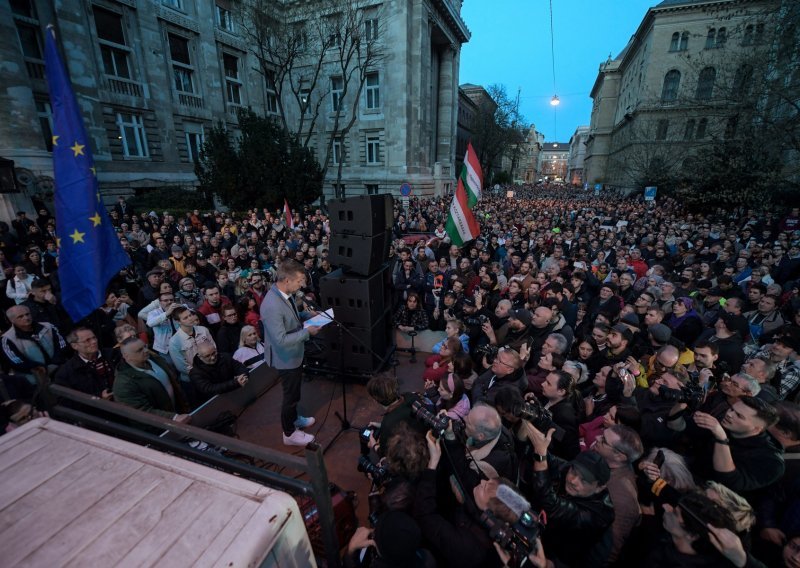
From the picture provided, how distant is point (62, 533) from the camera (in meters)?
1.18

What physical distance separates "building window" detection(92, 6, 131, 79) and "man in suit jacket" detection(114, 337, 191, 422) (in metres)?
20.7

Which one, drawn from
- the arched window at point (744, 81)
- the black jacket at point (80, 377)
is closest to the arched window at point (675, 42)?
the arched window at point (744, 81)

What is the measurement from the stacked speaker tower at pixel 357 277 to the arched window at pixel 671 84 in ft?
153

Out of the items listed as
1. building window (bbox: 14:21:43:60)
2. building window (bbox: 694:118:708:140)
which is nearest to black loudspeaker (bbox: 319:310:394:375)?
building window (bbox: 14:21:43:60)

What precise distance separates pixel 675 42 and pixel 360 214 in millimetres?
49099

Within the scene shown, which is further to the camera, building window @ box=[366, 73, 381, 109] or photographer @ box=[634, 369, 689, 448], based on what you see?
building window @ box=[366, 73, 381, 109]

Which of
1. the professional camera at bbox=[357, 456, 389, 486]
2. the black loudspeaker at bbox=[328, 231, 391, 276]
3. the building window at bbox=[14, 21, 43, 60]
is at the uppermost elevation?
the building window at bbox=[14, 21, 43, 60]

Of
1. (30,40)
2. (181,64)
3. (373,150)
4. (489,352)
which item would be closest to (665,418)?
(489,352)

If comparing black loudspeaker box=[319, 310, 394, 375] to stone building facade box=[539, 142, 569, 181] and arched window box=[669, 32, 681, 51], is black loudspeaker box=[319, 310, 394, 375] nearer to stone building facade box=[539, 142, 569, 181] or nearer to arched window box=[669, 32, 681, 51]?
arched window box=[669, 32, 681, 51]

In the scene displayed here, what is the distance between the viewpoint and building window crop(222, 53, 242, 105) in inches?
878

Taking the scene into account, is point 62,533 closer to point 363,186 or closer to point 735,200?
point 735,200

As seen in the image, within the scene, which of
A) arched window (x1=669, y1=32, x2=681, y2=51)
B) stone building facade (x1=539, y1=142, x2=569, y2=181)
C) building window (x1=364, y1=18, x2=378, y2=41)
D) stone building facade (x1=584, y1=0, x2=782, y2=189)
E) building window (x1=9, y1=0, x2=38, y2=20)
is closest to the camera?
building window (x1=9, y1=0, x2=38, y2=20)

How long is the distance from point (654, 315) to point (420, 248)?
5.88 m

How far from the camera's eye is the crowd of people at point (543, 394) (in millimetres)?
1993
